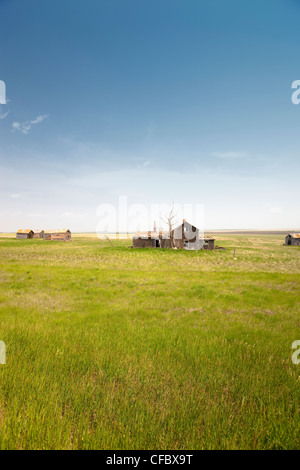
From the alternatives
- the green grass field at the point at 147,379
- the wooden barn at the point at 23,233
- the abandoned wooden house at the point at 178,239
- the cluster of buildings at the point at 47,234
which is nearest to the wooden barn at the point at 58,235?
the cluster of buildings at the point at 47,234

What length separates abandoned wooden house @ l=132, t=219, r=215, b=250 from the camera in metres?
46.3

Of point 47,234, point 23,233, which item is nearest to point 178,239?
point 47,234

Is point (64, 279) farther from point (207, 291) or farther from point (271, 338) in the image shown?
point (271, 338)

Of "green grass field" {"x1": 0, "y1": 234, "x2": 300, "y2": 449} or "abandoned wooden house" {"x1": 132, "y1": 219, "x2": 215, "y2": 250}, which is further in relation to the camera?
"abandoned wooden house" {"x1": 132, "y1": 219, "x2": 215, "y2": 250}

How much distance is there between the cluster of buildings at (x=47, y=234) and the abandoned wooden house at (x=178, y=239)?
4613 cm

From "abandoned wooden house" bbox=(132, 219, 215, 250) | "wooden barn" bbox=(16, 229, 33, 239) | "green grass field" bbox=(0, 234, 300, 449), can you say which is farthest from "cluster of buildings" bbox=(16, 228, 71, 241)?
"green grass field" bbox=(0, 234, 300, 449)

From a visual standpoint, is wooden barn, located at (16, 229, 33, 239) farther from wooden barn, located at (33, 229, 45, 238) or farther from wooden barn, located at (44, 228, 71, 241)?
wooden barn, located at (44, 228, 71, 241)

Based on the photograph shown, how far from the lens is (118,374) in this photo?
378 cm

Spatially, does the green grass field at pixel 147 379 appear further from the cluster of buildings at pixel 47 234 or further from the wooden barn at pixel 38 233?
the wooden barn at pixel 38 233

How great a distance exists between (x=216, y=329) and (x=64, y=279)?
38.8ft

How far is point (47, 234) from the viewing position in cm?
8800

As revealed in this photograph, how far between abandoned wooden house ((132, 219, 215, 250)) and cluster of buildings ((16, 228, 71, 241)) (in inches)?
1816

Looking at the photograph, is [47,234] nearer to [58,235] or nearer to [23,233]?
[58,235]
